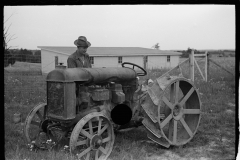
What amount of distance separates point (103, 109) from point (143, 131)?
170 cm

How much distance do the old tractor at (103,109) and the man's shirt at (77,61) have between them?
648mm

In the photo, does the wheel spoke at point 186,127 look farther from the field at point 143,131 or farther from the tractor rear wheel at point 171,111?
the field at point 143,131

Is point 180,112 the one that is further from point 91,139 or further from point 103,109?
point 91,139

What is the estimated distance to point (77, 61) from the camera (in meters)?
5.36

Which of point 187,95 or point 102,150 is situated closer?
point 102,150

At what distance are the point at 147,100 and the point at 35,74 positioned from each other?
546 cm

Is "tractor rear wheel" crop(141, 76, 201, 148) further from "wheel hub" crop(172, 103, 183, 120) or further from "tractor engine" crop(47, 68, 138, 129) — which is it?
"tractor engine" crop(47, 68, 138, 129)

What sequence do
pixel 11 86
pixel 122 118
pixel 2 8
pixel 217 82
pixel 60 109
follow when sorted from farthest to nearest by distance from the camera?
Result: pixel 217 82
pixel 11 86
pixel 122 118
pixel 60 109
pixel 2 8

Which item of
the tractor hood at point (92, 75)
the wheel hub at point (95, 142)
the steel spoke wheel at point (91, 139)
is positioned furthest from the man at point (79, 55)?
the wheel hub at point (95, 142)

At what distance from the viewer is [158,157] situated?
4875 millimetres

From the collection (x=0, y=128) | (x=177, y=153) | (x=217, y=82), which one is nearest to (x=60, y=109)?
(x=0, y=128)

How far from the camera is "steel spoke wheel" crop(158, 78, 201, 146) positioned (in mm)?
5250

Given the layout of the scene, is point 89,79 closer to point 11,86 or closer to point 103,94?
point 103,94

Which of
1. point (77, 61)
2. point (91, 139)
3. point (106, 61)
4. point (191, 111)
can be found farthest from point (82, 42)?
point (106, 61)
